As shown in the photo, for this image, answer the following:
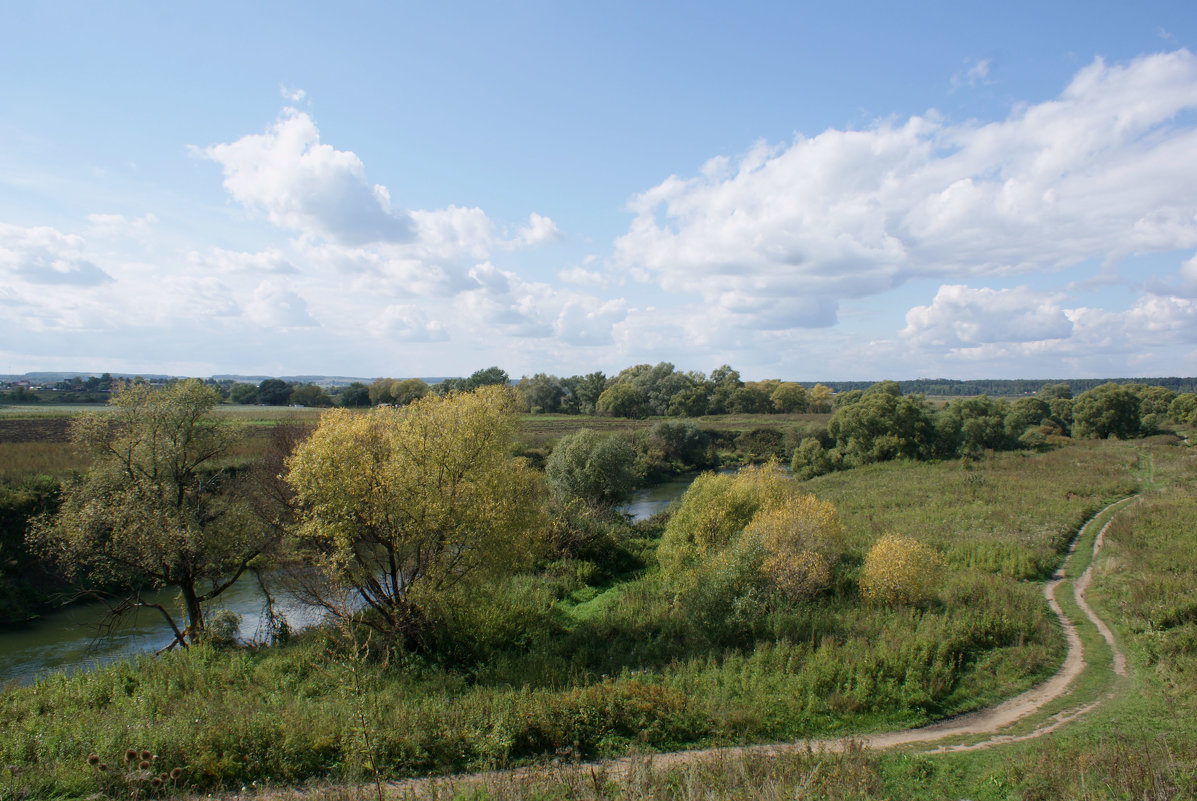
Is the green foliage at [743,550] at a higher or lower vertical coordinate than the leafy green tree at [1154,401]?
lower

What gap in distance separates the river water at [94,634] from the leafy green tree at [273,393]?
70772 millimetres

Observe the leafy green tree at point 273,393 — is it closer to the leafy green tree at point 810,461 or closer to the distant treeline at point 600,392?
the distant treeline at point 600,392

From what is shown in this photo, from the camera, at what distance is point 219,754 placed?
34.1 ft

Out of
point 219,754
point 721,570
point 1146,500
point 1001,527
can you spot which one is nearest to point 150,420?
point 219,754

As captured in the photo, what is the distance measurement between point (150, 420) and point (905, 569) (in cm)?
2768

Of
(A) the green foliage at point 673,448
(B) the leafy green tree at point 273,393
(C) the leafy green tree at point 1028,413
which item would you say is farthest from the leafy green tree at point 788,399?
(B) the leafy green tree at point 273,393

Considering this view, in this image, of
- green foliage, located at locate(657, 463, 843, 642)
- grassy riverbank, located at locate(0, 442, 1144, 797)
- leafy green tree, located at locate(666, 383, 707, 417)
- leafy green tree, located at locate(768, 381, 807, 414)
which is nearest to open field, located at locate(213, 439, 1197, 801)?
grassy riverbank, located at locate(0, 442, 1144, 797)

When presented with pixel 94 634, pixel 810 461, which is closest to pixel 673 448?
pixel 810 461

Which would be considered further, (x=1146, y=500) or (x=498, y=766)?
(x=1146, y=500)

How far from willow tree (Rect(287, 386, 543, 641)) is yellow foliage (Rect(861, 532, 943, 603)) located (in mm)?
12668

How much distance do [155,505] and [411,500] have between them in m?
10.1

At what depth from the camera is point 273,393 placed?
300 feet

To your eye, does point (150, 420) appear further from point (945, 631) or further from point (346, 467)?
point (945, 631)

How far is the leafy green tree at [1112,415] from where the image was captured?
236 ft
